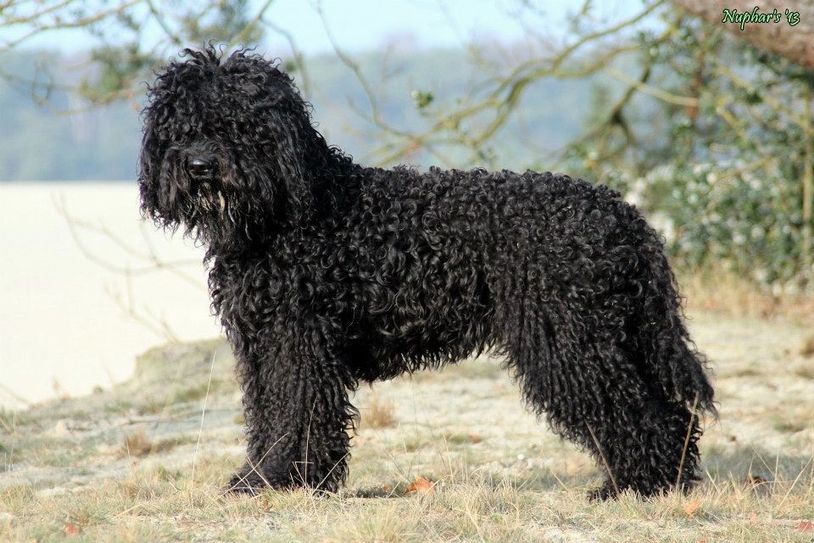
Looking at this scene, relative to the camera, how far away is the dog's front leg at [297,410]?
494 cm

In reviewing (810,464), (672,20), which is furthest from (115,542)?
(672,20)

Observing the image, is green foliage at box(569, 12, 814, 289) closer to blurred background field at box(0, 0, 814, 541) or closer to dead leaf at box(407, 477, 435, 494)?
blurred background field at box(0, 0, 814, 541)

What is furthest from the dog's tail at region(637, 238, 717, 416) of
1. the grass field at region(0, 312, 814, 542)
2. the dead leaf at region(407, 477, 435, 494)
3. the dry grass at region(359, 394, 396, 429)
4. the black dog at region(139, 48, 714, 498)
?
the dry grass at region(359, 394, 396, 429)

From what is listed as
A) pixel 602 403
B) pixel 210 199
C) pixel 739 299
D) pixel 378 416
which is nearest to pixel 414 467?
pixel 378 416

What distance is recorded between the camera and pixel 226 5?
971cm

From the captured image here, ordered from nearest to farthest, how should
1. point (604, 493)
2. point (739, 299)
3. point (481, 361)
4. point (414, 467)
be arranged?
point (604, 493) < point (414, 467) < point (481, 361) < point (739, 299)

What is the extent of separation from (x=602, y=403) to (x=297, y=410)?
152 centimetres

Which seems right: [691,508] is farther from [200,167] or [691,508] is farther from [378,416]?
[378,416]

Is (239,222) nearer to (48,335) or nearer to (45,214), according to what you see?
(48,335)

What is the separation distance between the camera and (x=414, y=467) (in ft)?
20.5

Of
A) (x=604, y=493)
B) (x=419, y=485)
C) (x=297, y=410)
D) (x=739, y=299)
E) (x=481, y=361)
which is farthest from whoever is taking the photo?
(x=739, y=299)

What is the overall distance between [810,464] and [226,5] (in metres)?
6.67

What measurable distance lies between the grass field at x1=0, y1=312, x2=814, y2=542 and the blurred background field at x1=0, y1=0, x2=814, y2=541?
20 millimetres

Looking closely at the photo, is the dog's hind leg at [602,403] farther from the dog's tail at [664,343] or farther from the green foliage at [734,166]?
the green foliage at [734,166]
